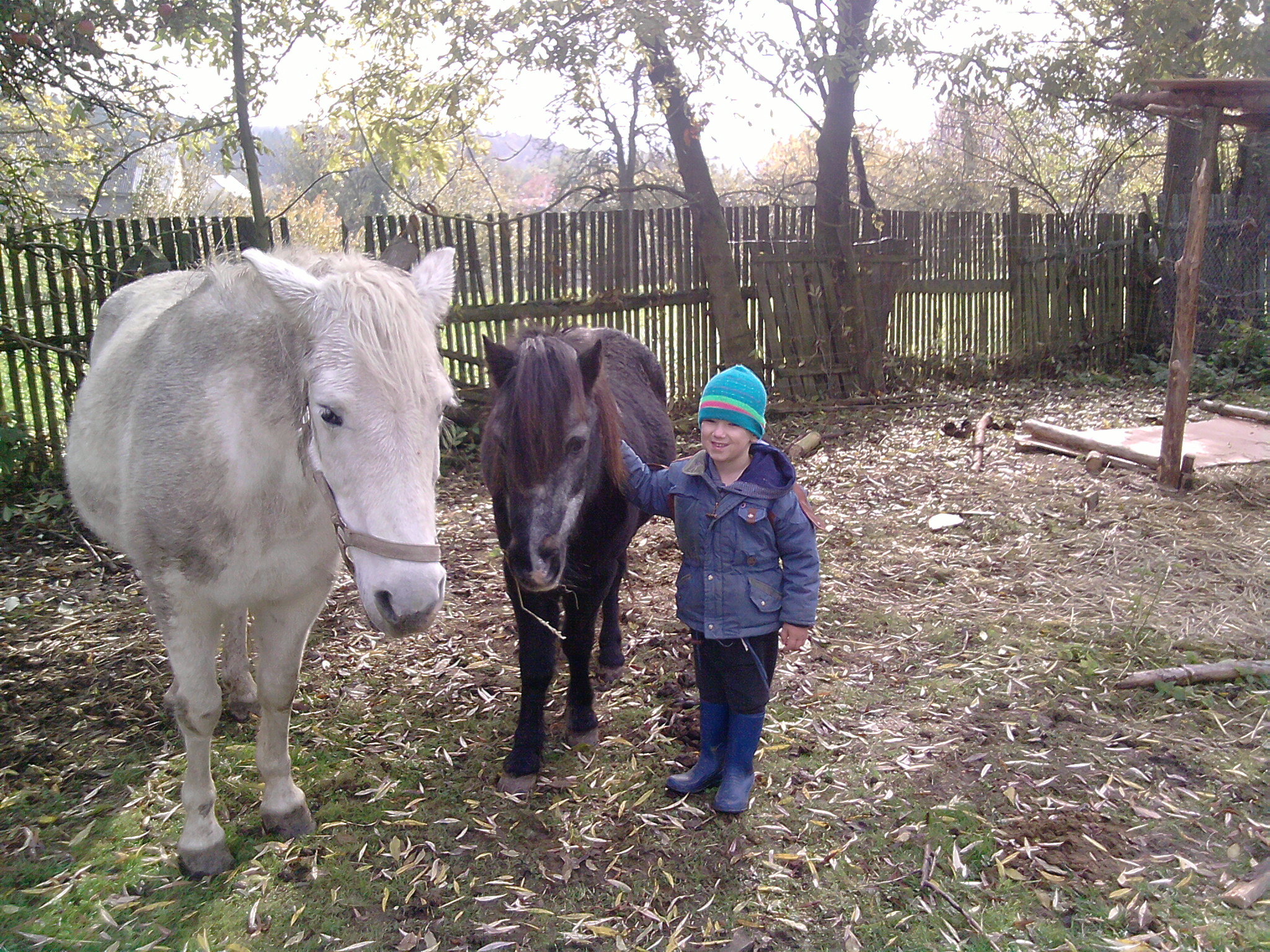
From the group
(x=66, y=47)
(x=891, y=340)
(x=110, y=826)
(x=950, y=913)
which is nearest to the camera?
(x=950, y=913)

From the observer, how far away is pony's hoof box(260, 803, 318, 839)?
289 cm

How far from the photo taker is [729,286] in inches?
358

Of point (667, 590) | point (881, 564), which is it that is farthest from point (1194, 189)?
point (667, 590)

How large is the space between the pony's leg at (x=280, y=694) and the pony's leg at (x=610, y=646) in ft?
A: 4.88

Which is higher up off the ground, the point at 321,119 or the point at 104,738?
the point at 321,119

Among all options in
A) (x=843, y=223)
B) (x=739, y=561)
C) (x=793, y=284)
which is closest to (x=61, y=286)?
(x=739, y=561)

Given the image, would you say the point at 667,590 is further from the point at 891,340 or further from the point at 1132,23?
the point at 1132,23

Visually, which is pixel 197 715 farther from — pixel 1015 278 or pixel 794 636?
pixel 1015 278

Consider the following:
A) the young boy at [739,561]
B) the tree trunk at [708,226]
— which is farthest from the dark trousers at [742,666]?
the tree trunk at [708,226]

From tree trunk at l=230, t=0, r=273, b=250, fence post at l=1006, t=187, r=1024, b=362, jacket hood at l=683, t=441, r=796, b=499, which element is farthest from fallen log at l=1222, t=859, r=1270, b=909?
fence post at l=1006, t=187, r=1024, b=362

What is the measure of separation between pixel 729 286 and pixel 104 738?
23.9ft

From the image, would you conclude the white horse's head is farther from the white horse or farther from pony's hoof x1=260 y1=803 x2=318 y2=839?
pony's hoof x1=260 y1=803 x2=318 y2=839

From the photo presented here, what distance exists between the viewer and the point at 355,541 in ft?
6.71

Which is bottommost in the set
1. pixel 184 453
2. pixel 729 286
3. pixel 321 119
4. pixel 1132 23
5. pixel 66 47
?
pixel 184 453
